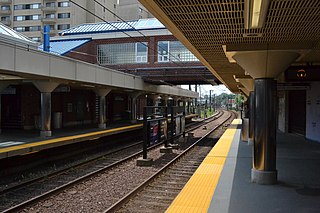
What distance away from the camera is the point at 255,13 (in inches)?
189

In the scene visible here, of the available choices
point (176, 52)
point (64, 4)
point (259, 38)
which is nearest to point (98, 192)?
point (259, 38)

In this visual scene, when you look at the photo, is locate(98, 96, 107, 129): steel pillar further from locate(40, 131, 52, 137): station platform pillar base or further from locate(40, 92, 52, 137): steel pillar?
locate(40, 131, 52, 137): station platform pillar base

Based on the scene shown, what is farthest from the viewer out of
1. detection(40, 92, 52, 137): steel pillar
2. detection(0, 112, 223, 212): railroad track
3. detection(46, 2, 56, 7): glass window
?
detection(46, 2, 56, 7): glass window

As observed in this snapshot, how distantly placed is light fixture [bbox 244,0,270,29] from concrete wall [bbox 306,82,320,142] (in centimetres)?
912

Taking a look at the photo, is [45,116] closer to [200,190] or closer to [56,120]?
[56,120]

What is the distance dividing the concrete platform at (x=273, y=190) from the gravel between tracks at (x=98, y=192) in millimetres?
2840

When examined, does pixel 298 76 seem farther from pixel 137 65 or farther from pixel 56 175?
pixel 137 65

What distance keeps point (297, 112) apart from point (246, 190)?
39.9 ft

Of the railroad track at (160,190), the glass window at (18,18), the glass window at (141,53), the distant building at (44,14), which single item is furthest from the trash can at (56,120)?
the glass window at (18,18)

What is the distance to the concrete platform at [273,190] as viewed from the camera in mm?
5363

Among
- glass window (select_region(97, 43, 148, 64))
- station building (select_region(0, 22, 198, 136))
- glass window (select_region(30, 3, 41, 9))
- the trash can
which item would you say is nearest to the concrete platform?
station building (select_region(0, 22, 198, 136))

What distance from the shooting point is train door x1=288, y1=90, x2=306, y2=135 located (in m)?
16.5

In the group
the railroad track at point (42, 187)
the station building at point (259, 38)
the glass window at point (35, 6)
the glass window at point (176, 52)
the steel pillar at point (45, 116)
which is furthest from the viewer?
the glass window at point (35, 6)

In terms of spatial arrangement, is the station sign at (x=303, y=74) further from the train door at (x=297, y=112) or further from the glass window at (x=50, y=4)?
the glass window at (x=50, y=4)
